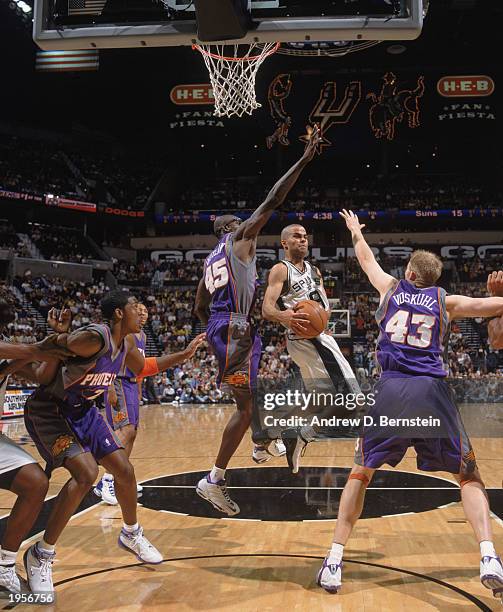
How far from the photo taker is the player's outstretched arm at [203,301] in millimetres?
5580

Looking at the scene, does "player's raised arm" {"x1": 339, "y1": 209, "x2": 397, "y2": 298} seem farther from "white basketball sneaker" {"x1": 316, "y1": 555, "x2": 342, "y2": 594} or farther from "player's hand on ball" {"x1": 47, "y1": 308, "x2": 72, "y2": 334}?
"player's hand on ball" {"x1": 47, "y1": 308, "x2": 72, "y2": 334}

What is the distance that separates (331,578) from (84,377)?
6.23 ft

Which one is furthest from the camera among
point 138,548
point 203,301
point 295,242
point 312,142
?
point 203,301

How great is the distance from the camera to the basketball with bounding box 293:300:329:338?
522 centimetres

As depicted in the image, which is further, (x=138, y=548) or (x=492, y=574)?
(x=138, y=548)

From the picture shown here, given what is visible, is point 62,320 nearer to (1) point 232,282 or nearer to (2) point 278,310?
(1) point 232,282

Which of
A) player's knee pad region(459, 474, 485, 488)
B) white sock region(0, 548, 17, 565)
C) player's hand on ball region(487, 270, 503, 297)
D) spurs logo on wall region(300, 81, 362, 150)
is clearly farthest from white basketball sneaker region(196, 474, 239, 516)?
spurs logo on wall region(300, 81, 362, 150)

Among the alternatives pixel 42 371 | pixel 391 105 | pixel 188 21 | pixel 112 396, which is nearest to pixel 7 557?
pixel 42 371

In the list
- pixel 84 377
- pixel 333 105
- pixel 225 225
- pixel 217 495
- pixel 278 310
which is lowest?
pixel 217 495

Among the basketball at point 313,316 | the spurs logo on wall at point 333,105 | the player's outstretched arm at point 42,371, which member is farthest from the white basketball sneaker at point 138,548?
the spurs logo on wall at point 333,105

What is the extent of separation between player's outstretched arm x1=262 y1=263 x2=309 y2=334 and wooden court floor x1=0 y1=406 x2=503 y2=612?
1646mm

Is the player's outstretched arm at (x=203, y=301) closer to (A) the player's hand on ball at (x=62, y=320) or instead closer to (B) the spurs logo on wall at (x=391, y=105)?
(A) the player's hand on ball at (x=62, y=320)

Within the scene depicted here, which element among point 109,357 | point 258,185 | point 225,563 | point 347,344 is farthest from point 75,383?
point 258,185

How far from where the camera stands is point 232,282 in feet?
17.0
